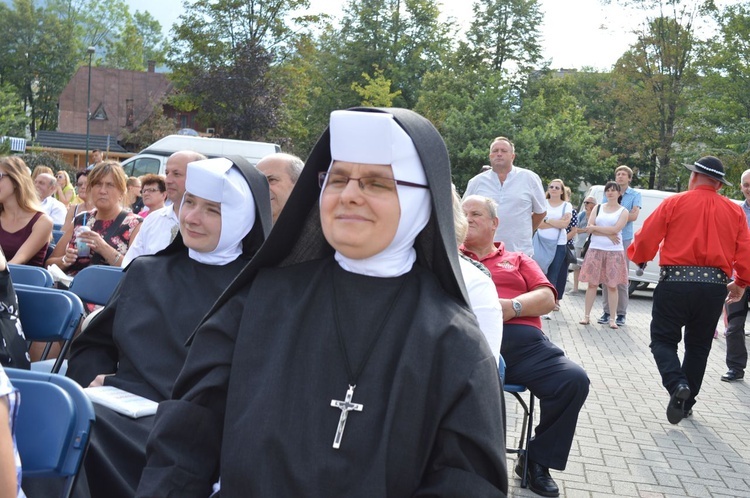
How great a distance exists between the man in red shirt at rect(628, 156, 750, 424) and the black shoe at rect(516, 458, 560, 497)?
2.36 metres

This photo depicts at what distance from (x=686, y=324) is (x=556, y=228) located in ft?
18.8

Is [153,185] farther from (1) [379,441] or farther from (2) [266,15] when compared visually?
(2) [266,15]

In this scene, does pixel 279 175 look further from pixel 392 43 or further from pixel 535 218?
pixel 392 43

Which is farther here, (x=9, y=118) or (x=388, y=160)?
(x=9, y=118)

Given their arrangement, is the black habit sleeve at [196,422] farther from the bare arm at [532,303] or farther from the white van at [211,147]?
the white van at [211,147]

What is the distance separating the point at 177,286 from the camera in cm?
424

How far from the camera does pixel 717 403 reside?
8.40 metres

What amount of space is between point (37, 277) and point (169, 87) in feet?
215

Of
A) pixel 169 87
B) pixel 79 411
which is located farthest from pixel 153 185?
pixel 169 87

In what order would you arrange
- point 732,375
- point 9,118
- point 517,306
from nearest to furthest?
point 517,306 < point 732,375 < point 9,118

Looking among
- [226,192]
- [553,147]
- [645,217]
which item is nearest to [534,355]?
[226,192]

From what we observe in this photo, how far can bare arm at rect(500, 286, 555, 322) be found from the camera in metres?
5.45

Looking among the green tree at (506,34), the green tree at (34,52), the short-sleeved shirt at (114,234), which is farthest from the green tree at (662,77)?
the green tree at (34,52)

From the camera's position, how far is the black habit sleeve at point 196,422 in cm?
230
